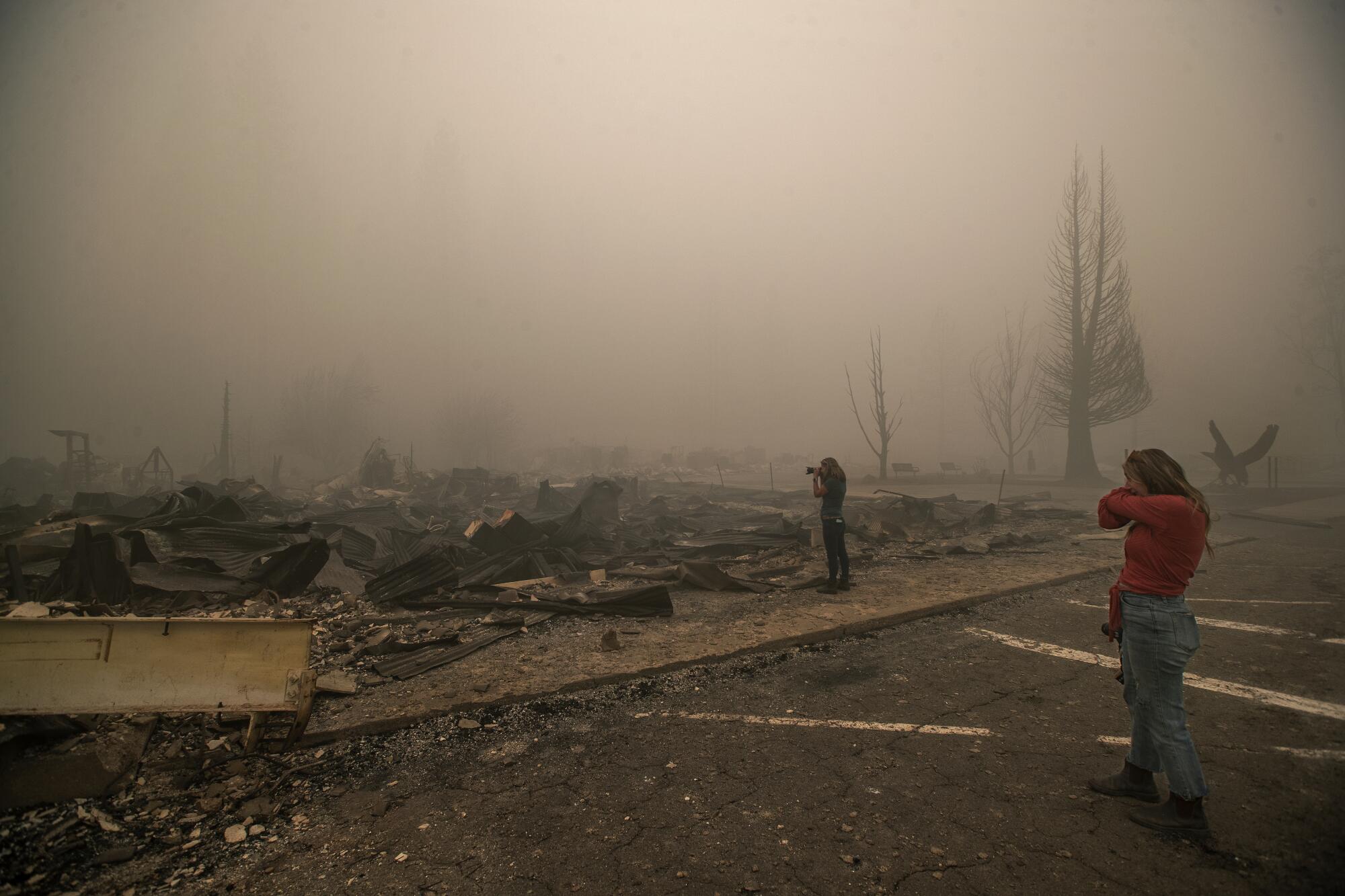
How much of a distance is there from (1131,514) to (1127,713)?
2.06 meters

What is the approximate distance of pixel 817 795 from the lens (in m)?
3.02

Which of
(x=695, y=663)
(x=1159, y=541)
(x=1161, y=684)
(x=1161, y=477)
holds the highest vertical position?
(x=1161, y=477)

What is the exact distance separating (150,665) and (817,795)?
3820 millimetres

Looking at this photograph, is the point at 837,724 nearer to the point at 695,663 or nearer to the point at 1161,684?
the point at 695,663

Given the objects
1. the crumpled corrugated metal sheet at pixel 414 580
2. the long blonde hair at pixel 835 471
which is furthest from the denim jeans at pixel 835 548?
the crumpled corrugated metal sheet at pixel 414 580

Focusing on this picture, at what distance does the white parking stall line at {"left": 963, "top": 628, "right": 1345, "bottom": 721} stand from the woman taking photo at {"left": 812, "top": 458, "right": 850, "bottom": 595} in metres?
2.10

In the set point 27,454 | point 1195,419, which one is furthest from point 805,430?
point 27,454

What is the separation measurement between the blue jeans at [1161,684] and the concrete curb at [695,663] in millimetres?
2835

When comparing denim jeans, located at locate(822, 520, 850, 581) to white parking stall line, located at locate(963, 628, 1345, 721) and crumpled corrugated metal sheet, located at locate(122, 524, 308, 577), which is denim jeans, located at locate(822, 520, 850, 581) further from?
crumpled corrugated metal sheet, located at locate(122, 524, 308, 577)

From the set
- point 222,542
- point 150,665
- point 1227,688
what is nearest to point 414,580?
point 222,542

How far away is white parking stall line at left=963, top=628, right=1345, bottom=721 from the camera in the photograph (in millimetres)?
3900

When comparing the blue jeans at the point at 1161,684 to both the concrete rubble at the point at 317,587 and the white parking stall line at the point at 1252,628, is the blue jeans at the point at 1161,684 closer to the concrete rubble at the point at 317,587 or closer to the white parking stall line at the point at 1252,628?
the white parking stall line at the point at 1252,628

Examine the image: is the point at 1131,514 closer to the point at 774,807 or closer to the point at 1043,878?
the point at 1043,878

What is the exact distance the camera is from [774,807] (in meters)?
2.91
